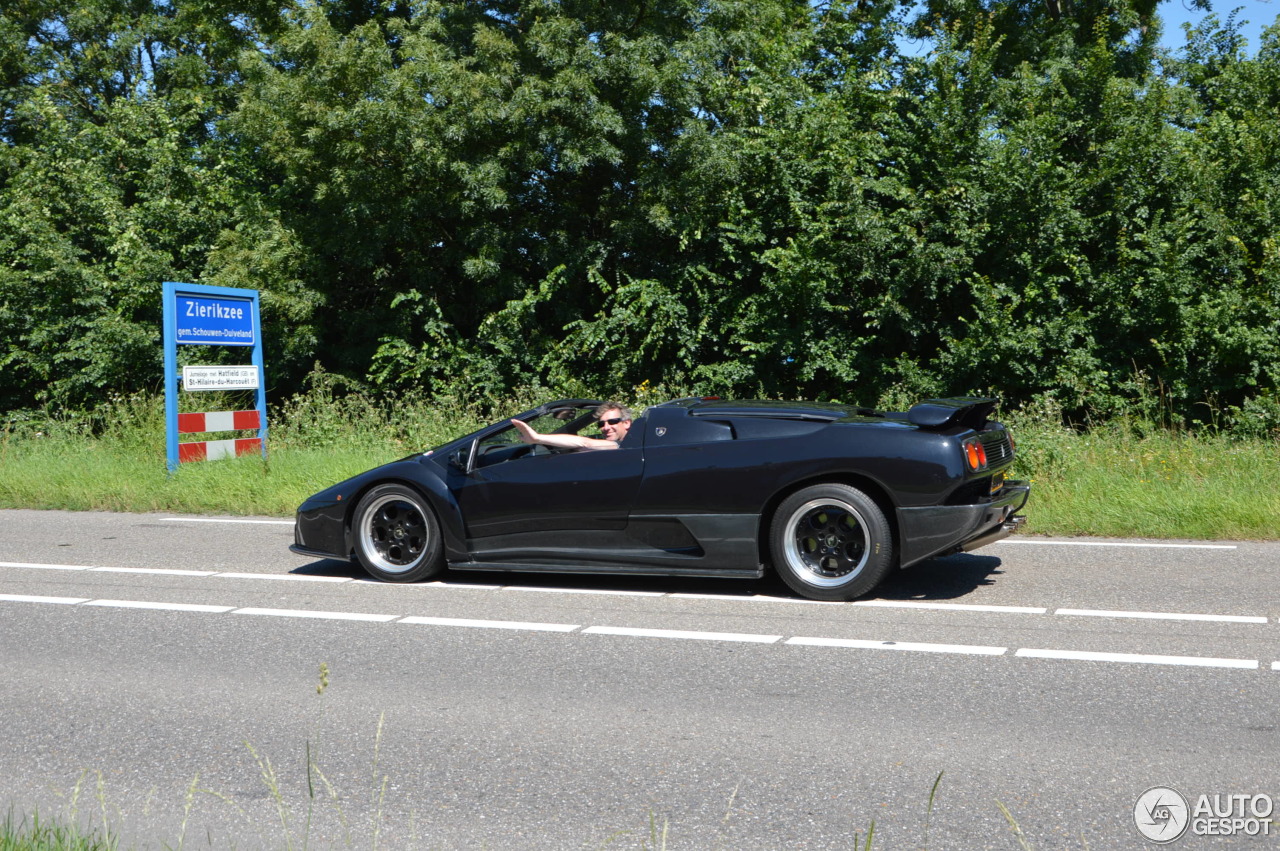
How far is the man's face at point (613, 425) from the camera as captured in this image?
7734mm

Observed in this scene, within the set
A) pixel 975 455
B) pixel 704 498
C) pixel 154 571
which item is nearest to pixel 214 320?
pixel 154 571

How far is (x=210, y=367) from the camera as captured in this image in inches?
585

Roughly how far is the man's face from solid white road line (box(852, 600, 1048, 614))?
2.06 metres

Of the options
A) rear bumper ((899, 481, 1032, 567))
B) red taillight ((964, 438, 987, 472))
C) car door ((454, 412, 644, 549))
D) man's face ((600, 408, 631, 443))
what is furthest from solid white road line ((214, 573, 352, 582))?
red taillight ((964, 438, 987, 472))

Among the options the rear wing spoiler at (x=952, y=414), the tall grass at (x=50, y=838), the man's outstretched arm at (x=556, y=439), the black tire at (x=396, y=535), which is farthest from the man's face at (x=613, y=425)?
the tall grass at (x=50, y=838)

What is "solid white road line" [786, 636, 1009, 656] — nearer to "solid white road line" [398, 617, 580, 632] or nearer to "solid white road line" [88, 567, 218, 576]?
"solid white road line" [398, 617, 580, 632]

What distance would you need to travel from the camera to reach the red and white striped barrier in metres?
14.1

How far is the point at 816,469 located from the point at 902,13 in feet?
59.2

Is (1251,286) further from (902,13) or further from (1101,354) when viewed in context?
(902,13)

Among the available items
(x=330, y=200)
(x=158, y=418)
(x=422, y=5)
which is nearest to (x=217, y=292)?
(x=158, y=418)

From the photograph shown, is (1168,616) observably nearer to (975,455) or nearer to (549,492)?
(975,455)

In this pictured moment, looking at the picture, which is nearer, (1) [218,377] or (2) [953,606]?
(2) [953,606]

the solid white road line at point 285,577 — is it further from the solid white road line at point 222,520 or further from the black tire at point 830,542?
the black tire at point 830,542

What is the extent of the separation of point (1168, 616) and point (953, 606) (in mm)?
1157
